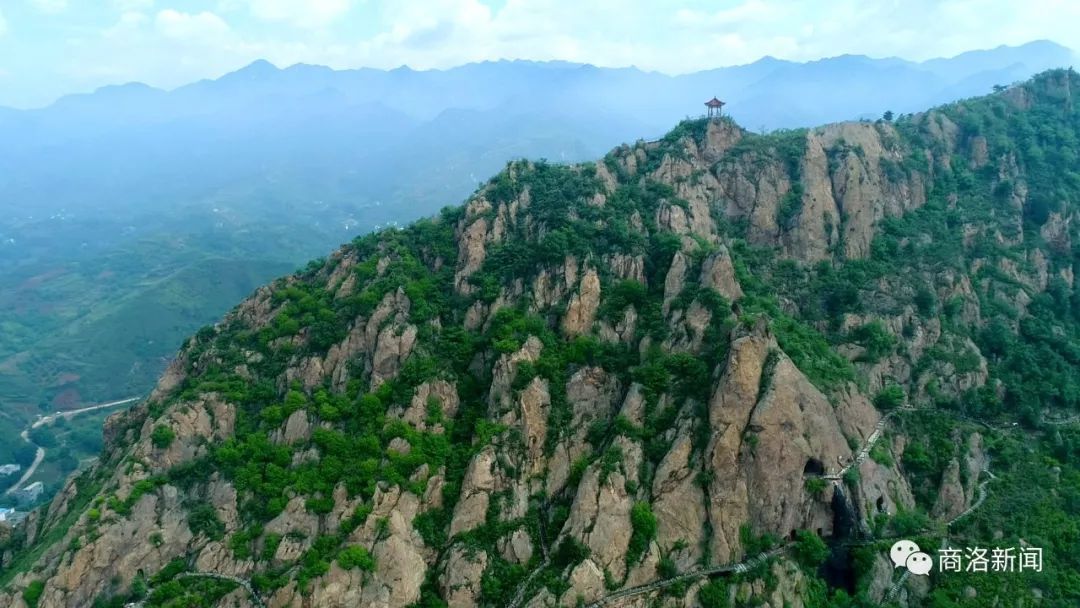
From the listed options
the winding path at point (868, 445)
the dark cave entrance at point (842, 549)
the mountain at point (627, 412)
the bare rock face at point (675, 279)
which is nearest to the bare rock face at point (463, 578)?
the mountain at point (627, 412)

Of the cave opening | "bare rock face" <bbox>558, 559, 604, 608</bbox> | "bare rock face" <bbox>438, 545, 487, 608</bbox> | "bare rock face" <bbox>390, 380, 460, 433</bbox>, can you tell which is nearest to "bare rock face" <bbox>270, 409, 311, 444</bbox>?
"bare rock face" <bbox>390, 380, 460, 433</bbox>

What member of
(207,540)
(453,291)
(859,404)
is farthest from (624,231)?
(207,540)

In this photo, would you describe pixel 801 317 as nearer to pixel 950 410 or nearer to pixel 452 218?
pixel 950 410

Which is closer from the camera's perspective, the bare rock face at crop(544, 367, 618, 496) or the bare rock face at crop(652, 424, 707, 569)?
the bare rock face at crop(652, 424, 707, 569)

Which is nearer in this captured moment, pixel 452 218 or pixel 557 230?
pixel 557 230

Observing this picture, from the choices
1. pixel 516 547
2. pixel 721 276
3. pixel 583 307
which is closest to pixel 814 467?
pixel 721 276

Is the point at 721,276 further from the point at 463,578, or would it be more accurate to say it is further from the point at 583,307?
the point at 463,578

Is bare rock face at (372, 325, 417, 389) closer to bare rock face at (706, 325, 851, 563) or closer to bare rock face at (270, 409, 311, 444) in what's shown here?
bare rock face at (270, 409, 311, 444)

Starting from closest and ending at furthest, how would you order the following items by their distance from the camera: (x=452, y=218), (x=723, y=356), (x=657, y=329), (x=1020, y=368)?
(x=723, y=356) < (x=657, y=329) < (x=1020, y=368) < (x=452, y=218)

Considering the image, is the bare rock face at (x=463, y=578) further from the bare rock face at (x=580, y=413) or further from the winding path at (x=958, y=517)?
the winding path at (x=958, y=517)
